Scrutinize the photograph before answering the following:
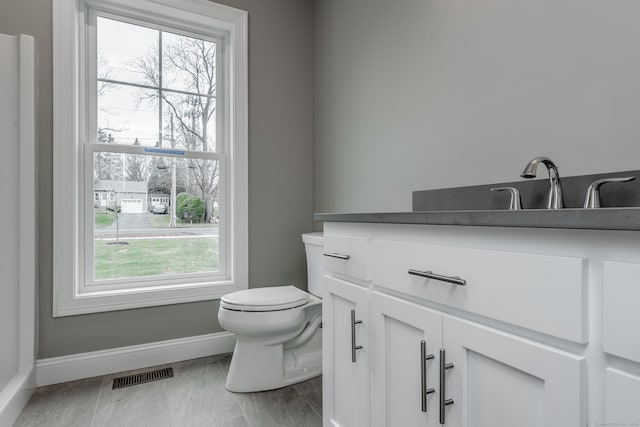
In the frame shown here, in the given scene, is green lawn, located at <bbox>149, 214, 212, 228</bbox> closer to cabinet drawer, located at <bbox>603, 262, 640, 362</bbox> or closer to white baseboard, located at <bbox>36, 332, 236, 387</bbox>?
white baseboard, located at <bbox>36, 332, 236, 387</bbox>

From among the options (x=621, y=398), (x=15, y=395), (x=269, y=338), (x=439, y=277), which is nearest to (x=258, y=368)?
(x=269, y=338)

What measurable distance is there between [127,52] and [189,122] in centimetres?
52

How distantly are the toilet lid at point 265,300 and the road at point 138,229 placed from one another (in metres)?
0.66

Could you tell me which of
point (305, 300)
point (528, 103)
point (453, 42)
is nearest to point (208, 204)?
point (305, 300)

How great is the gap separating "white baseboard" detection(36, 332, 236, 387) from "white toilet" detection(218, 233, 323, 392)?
1.51 feet

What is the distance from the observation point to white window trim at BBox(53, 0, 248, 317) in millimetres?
1739

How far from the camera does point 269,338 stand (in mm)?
1667

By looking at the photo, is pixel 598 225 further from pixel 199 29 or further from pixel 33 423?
pixel 199 29

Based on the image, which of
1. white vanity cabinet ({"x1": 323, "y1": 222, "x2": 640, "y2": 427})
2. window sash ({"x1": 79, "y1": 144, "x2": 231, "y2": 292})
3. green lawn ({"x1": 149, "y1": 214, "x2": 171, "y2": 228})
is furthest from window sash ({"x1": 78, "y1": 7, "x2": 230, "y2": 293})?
white vanity cabinet ({"x1": 323, "y1": 222, "x2": 640, "y2": 427})

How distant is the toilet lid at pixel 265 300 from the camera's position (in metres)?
1.59

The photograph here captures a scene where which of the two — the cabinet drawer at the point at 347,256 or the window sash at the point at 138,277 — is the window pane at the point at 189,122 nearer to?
the window sash at the point at 138,277

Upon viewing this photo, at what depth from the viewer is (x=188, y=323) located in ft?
6.73

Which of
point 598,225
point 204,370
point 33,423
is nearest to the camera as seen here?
point 598,225

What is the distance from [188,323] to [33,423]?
789 millimetres
